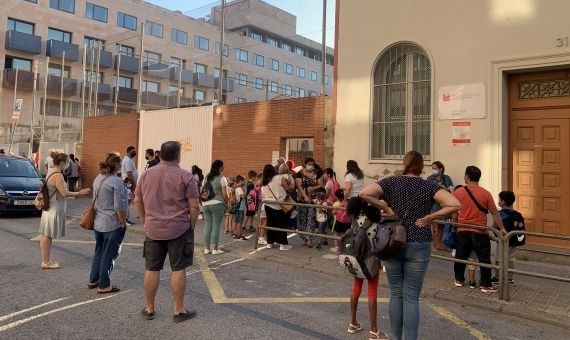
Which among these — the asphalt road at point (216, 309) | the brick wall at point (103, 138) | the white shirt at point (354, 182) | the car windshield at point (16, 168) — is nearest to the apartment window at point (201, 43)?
the brick wall at point (103, 138)

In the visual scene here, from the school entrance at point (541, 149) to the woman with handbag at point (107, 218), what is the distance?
22.5ft

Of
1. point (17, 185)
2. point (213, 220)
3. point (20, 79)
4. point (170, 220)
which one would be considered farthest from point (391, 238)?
point (20, 79)

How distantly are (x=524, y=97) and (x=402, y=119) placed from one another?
7.53 ft

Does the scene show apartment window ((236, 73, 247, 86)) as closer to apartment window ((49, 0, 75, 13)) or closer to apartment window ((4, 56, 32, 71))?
apartment window ((4, 56, 32, 71))

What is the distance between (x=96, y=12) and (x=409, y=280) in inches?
1629

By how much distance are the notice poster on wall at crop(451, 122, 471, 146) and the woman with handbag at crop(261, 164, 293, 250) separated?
3.27 metres

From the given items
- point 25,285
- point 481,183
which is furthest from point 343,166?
point 25,285

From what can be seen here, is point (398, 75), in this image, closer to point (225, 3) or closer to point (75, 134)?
point (225, 3)

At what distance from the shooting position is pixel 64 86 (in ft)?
97.0

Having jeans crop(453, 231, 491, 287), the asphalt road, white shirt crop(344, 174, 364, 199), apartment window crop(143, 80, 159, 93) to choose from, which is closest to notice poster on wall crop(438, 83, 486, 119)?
white shirt crop(344, 174, 364, 199)

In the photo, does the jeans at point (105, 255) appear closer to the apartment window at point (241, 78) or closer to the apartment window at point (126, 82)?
the apartment window at point (241, 78)

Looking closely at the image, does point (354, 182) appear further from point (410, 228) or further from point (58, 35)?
point (58, 35)

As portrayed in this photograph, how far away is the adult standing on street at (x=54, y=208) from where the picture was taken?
621 cm

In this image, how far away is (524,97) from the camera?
321 inches
